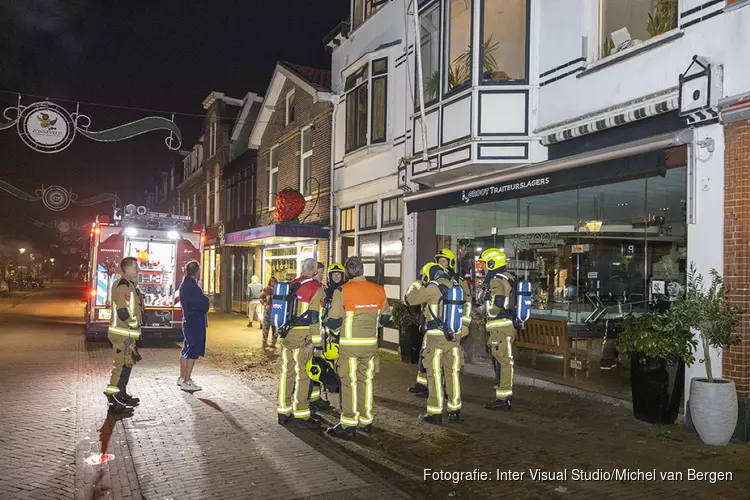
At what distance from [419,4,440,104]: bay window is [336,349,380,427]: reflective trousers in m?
6.39

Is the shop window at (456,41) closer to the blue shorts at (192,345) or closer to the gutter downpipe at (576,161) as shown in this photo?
the gutter downpipe at (576,161)

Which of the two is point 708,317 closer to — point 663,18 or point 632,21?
point 663,18

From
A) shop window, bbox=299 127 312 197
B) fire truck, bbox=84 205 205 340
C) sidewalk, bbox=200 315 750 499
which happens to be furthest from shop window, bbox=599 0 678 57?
shop window, bbox=299 127 312 197

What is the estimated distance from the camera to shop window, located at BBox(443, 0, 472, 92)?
10.7 meters

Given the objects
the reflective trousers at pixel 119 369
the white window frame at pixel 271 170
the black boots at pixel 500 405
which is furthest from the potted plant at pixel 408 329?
the white window frame at pixel 271 170

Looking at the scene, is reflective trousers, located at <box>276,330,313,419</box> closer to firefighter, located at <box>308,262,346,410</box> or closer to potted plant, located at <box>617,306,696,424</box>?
firefighter, located at <box>308,262,346,410</box>

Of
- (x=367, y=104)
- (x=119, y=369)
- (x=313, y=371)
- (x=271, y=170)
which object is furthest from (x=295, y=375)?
(x=271, y=170)

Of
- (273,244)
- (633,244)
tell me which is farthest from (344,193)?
(633,244)

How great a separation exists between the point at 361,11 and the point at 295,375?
1156 centimetres

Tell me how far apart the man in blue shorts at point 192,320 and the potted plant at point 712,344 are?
252 inches

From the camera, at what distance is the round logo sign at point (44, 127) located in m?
12.5

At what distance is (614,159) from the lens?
8.04 m

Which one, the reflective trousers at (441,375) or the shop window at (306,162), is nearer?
the reflective trousers at (441,375)

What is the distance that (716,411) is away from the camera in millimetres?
6402
